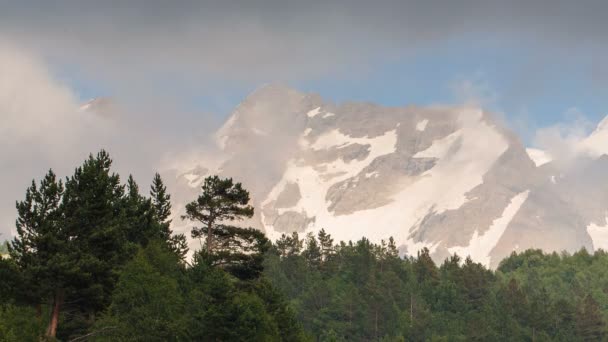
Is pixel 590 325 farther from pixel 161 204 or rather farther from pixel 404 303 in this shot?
pixel 161 204

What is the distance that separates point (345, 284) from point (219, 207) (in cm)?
7922

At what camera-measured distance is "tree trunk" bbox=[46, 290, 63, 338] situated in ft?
161

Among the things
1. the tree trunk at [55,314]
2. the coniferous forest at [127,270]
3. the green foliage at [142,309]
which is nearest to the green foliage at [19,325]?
the coniferous forest at [127,270]

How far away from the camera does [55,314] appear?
163 ft

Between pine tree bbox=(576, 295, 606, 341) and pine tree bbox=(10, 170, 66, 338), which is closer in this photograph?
pine tree bbox=(10, 170, 66, 338)

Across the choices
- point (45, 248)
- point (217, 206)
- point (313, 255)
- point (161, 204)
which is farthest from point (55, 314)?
point (313, 255)

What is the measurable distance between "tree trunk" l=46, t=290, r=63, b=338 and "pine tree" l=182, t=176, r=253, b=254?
11410 millimetres

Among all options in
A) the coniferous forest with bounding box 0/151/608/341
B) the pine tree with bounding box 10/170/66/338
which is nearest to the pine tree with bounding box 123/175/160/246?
the coniferous forest with bounding box 0/151/608/341

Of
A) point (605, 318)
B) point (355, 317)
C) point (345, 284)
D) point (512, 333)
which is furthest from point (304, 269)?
point (605, 318)

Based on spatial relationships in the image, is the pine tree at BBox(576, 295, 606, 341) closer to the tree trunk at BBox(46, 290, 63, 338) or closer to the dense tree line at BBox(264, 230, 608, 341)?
the dense tree line at BBox(264, 230, 608, 341)

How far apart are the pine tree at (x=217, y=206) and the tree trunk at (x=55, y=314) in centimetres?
1141

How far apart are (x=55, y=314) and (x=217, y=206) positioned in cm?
1342

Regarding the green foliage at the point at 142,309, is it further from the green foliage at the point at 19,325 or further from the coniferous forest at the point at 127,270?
the green foliage at the point at 19,325

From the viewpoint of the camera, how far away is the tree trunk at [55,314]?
4909cm
